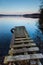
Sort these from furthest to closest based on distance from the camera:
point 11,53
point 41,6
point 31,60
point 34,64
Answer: point 41,6
point 11,53
point 31,60
point 34,64

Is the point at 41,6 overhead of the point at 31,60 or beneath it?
Result: overhead

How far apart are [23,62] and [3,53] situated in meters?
Answer: 2.91

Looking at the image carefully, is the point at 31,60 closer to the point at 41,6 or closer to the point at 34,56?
the point at 34,56

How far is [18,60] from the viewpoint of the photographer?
2900mm

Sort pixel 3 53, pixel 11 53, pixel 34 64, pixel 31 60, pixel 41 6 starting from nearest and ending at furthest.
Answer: pixel 34 64 → pixel 31 60 → pixel 11 53 → pixel 3 53 → pixel 41 6

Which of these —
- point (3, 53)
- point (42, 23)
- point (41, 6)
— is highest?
point (41, 6)

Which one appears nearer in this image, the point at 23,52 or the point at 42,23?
the point at 23,52

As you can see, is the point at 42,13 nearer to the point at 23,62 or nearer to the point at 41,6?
the point at 41,6

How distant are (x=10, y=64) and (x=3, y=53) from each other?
299 centimetres

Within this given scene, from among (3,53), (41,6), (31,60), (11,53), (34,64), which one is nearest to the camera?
(34,64)

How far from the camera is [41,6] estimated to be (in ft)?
34.1

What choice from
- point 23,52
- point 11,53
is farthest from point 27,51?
point 11,53

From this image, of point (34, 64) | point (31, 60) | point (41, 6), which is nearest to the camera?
point (34, 64)

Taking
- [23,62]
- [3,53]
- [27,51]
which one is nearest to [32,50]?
[27,51]
